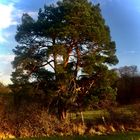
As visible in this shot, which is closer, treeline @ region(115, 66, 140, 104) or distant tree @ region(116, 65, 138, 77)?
treeline @ region(115, 66, 140, 104)

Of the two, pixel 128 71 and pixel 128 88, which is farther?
pixel 128 71

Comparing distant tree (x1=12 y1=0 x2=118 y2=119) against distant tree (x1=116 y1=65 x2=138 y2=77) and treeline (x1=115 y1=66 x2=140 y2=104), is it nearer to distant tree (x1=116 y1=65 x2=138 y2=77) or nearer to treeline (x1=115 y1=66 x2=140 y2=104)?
treeline (x1=115 y1=66 x2=140 y2=104)

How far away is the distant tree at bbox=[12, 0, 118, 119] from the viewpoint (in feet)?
143

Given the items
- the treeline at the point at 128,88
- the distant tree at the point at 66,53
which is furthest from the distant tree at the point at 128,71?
the distant tree at the point at 66,53

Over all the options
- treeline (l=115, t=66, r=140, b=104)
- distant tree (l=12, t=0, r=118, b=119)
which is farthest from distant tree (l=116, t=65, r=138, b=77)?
distant tree (l=12, t=0, r=118, b=119)

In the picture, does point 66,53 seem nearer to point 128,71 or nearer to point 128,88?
point 128,88

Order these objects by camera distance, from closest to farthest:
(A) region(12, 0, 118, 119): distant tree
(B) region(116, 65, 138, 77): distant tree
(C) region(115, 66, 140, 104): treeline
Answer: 1. (A) region(12, 0, 118, 119): distant tree
2. (C) region(115, 66, 140, 104): treeline
3. (B) region(116, 65, 138, 77): distant tree

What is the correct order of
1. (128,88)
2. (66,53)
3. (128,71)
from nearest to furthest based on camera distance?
1. (66,53)
2. (128,88)
3. (128,71)

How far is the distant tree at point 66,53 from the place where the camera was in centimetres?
4359

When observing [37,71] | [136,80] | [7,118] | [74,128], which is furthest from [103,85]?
[136,80]

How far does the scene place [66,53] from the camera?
44656 millimetres

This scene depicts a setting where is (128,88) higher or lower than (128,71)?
lower

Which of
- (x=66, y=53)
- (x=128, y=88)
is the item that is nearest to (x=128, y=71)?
(x=128, y=88)

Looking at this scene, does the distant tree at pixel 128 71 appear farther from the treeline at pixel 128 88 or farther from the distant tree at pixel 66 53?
the distant tree at pixel 66 53
